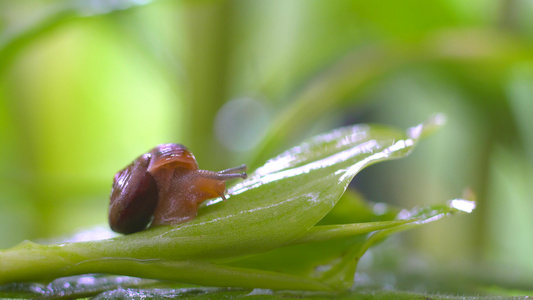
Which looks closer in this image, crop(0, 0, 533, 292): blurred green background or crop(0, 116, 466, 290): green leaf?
crop(0, 116, 466, 290): green leaf

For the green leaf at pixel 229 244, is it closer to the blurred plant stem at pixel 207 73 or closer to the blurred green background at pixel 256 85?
the blurred green background at pixel 256 85

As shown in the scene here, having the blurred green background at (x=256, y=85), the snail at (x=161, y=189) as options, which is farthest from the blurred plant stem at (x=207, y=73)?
the snail at (x=161, y=189)

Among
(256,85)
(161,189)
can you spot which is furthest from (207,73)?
(161,189)

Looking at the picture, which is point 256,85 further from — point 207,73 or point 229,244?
point 229,244

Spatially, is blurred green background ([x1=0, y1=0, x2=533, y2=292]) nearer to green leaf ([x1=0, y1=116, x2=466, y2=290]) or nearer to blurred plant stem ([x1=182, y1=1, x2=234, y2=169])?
blurred plant stem ([x1=182, y1=1, x2=234, y2=169])

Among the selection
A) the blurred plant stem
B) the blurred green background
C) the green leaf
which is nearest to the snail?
the green leaf

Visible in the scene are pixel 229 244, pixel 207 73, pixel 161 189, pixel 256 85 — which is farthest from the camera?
pixel 256 85

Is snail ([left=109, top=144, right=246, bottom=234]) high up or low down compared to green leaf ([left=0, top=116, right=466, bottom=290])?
up
